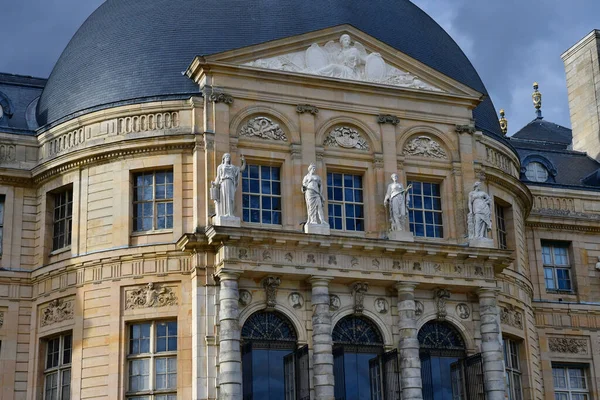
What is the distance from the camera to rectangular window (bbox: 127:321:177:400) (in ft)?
94.7

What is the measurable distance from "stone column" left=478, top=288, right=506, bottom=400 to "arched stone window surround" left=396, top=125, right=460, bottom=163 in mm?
4045

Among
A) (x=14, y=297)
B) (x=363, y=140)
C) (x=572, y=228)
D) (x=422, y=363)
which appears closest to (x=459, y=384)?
(x=422, y=363)

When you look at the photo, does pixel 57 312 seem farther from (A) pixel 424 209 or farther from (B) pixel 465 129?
(B) pixel 465 129

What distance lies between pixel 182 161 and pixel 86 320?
4.78m

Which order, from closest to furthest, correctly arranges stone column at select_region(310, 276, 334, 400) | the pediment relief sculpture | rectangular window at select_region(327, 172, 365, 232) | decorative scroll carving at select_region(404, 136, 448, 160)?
stone column at select_region(310, 276, 334, 400) < rectangular window at select_region(327, 172, 365, 232) < the pediment relief sculpture < decorative scroll carving at select_region(404, 136, 448, 160)

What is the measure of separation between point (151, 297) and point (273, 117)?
5790 mm

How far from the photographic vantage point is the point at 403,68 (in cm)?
3266

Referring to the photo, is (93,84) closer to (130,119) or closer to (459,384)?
(130,119)

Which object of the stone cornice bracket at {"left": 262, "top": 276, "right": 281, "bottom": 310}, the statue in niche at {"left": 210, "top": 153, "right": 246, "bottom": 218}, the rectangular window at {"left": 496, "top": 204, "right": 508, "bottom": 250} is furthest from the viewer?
the rectangular window at {"left": 496, "top": 204, "right": 508, "bottom": 250}

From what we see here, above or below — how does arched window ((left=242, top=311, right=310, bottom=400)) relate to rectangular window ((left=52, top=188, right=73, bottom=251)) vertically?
below

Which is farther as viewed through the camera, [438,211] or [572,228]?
[572,228]

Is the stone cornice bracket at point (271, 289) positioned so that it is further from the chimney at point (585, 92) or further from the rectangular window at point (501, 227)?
the chimney at point (585, 92)

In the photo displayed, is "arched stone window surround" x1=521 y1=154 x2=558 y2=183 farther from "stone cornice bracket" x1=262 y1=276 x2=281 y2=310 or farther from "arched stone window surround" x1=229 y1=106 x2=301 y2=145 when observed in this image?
"stone cornice bracket" x1=262 y1=276 x2=281 y2=310

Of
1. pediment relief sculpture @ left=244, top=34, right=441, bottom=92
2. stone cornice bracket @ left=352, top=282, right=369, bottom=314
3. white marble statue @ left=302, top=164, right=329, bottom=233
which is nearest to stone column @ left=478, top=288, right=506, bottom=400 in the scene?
stone cornice bracket @ left=352, top=282, right=369, bottom=314
